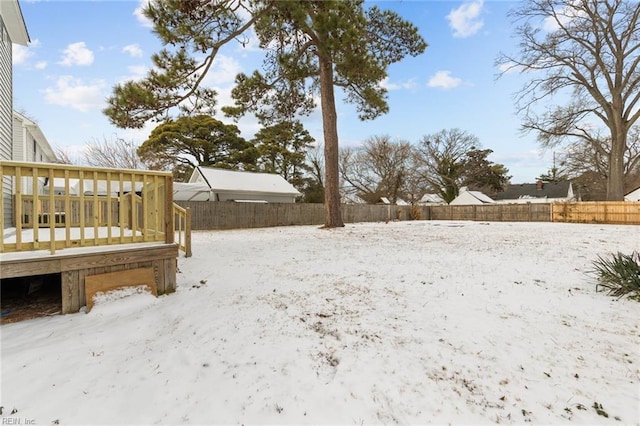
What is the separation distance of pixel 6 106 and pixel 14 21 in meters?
1.98

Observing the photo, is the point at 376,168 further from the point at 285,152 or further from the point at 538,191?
the point at 538,191

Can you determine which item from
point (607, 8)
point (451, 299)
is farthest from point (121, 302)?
point (607, 8)

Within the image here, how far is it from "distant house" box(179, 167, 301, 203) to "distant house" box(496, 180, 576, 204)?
30.1 metres

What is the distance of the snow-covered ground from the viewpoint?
1.73m

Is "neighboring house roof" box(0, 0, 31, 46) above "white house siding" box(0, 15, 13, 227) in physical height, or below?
above

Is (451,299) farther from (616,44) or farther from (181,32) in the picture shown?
(616,44)

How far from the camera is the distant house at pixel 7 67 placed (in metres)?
6.00

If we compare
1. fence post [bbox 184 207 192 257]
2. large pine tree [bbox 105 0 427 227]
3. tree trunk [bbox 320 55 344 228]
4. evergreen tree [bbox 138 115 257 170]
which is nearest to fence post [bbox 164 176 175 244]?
fence post [bbox 184 207 192 257]

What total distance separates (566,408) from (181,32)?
350 inches

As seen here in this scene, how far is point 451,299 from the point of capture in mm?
3482

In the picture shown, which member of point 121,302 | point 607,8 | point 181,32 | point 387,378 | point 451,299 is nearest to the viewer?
point 387,378

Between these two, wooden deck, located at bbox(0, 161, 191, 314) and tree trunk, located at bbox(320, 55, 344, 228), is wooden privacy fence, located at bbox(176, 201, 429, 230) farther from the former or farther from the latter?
wooden deck, located at bbox(0, 161, 191, 314)

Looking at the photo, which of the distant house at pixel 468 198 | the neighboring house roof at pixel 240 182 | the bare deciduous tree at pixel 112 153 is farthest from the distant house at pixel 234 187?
the distant house at pixel 468 198

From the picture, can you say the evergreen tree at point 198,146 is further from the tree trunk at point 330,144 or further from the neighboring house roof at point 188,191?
the tree trunk at point 330,144
